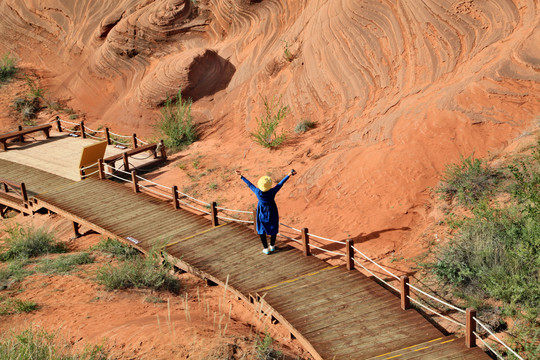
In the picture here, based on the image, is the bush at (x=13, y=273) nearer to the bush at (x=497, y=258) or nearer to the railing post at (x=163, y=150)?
the railing post at (x=163, y=150)

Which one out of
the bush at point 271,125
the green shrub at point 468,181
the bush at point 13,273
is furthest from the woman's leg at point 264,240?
the bush at point 271,125

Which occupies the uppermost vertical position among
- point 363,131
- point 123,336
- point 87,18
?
point 87,18

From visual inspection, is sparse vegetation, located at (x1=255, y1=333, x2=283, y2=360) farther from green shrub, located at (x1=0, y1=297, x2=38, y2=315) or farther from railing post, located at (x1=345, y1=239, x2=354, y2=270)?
green shrub, located at (x1=0, y1=297, x2=38, y2=315)

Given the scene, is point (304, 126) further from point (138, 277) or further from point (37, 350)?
point (37, 350)

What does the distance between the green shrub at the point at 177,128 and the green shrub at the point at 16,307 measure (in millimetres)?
10481

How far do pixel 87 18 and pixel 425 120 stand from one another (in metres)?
21.3

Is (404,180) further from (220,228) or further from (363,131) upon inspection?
(220,228)

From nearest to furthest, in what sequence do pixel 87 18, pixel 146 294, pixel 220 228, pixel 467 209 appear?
pixel 146 294, pixel 467 209, pixel 220 228, pixel 87 18

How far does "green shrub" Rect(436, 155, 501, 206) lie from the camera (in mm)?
11922

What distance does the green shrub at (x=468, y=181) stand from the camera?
39.1ft

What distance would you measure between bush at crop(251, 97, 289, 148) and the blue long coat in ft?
21.3

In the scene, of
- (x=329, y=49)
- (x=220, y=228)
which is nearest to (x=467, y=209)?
Result: (x=220, y=228)

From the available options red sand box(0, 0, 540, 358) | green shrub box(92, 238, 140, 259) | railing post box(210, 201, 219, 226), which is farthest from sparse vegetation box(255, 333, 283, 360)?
green shrub box(92, 238, 140, 259)

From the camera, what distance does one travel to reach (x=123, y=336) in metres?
8.46
